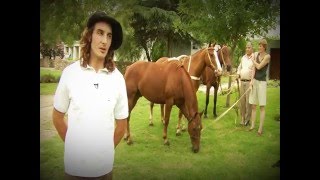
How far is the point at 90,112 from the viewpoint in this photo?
212 inches

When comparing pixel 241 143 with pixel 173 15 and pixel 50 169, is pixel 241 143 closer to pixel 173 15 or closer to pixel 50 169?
pixel 173 15

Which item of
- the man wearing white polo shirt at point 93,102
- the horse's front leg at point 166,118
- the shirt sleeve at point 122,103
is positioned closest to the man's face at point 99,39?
the man wearing white polo shirt at point 93,102

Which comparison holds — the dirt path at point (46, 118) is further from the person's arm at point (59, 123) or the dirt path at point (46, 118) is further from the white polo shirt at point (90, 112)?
the white polo shirt at point (90, 112)

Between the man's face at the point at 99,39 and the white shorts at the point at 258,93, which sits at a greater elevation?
the man's face at the point at 99,39

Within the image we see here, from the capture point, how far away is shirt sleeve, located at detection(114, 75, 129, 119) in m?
5.52

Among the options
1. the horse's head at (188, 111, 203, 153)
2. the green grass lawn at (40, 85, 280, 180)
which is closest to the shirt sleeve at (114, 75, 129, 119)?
the green grass lawn at (40, 85, 280, 180)

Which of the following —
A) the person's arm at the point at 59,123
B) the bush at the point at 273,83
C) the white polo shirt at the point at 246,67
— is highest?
the white polo shirt at the point at 246,67

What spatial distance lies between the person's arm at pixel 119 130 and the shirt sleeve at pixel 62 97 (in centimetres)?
72

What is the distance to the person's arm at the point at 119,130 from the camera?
5.62 meters

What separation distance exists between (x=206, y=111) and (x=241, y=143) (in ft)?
2.27
